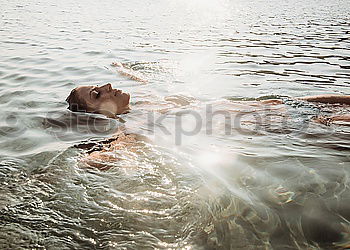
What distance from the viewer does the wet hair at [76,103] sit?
16.8 ft

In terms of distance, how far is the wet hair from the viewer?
16.8ft

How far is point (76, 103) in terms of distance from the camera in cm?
520

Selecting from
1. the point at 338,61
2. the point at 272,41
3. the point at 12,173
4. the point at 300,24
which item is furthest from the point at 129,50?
the point at 300,24

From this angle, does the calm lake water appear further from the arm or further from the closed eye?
the closed eye

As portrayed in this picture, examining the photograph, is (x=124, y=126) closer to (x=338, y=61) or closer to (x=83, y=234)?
(x=83, y=234)

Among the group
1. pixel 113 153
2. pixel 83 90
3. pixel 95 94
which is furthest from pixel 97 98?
pixel 113 153

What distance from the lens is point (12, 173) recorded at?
344cm
